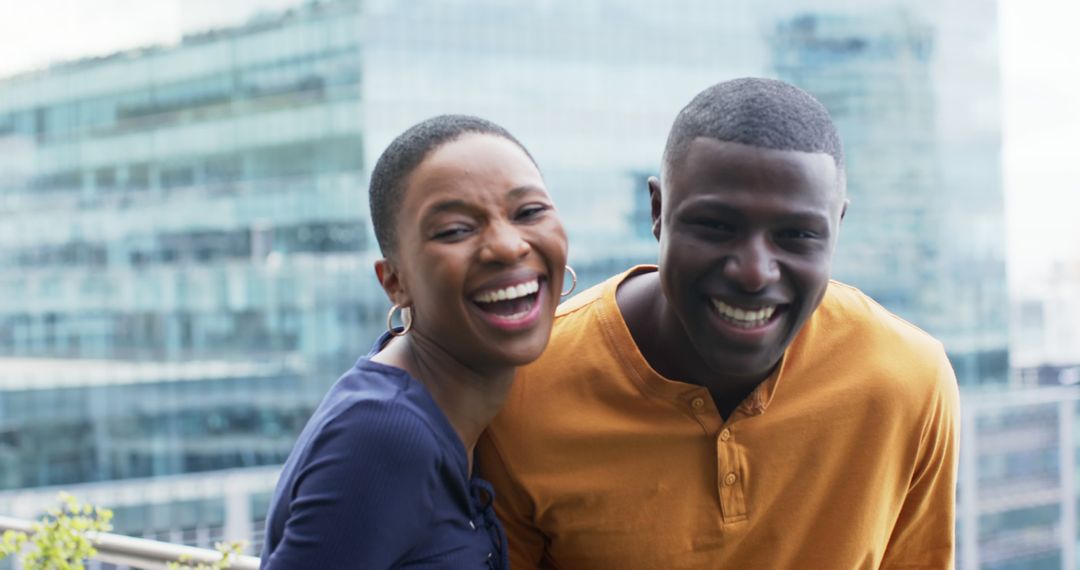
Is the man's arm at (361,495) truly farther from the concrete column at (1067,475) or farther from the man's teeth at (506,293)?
the concrete column at (1067,475)

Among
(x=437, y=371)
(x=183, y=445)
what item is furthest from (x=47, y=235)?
(x=437, y=371)

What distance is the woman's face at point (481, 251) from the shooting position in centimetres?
122

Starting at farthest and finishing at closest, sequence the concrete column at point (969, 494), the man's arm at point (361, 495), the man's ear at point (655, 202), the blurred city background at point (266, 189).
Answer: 1. the concrete column at point (969, 494)
2. the blurred city background at point (266, 189)
3. the man's ear at point (655, 202)
4. the man's arm at point (361, 495)

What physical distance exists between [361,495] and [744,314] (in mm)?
470

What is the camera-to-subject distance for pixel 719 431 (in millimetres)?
1349

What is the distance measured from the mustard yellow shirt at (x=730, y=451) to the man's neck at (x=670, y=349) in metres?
0.02

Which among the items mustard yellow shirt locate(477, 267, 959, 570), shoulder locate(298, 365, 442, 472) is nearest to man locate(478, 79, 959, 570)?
mustard yellow shirt locate(477, 267, 959, 570)

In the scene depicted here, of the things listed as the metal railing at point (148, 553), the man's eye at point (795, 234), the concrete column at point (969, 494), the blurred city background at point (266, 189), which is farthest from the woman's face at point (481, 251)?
the concrete column at point (969, 494)

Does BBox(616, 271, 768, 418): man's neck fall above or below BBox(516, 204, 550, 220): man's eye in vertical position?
below

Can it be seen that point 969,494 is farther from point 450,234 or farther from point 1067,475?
point 450,234

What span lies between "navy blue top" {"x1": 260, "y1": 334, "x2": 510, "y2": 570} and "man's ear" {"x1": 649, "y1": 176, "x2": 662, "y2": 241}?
1.12 feet

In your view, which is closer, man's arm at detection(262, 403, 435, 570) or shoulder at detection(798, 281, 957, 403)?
man's arm at detection(262, 403, 435, 570)

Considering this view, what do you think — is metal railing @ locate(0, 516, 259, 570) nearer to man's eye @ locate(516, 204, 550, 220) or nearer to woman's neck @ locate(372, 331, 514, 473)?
woman's neck @ locate(372, 331, 514, 473)

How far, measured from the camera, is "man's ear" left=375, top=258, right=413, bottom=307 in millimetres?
1305
